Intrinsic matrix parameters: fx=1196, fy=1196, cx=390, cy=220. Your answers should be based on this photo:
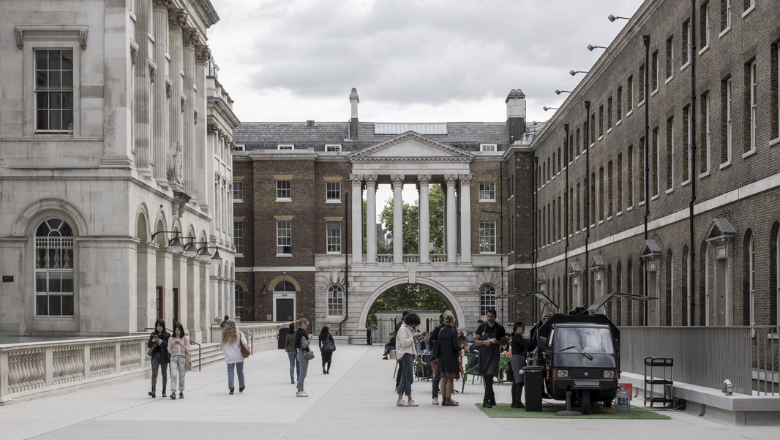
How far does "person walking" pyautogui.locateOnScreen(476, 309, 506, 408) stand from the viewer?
2262 centimetres

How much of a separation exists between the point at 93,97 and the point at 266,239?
47841mm

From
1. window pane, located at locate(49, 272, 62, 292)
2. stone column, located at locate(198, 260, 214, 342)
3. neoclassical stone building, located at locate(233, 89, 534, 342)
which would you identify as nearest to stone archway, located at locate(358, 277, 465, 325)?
neoclassical stone building, located at locate(233, 89, 534, 342)

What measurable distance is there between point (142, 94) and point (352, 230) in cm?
4452

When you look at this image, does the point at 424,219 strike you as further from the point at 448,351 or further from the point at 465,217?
the point at 448,351

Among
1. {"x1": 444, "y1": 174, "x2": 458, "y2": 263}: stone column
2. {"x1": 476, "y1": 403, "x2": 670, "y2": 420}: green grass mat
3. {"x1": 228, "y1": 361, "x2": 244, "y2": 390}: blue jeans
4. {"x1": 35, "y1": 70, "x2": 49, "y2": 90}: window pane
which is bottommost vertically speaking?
{"x1": 476, "y1": 403, "x2": 670, "y2": 420}: green grass mat

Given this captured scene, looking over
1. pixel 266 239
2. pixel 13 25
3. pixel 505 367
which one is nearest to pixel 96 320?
pixel 13 25

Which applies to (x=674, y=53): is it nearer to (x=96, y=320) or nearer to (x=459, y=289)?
(x=96, y=320)

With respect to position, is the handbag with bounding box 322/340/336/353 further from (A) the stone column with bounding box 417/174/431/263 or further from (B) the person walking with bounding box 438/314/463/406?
(A) the stone column with bounding box 417/174/431/263

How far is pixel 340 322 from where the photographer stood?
3219 inches

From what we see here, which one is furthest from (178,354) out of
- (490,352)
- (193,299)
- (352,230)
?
(352,230)

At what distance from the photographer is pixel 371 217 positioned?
8194 centimetres

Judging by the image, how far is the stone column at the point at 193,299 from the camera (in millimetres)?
46969

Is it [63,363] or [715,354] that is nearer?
[715,354]

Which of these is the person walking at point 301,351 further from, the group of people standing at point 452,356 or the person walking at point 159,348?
the group of people standing at point 452,356
